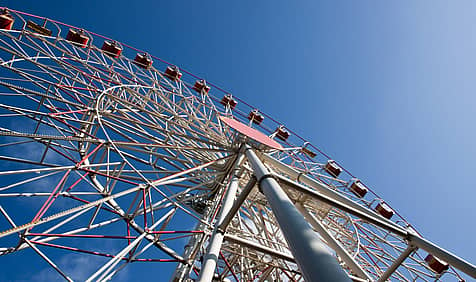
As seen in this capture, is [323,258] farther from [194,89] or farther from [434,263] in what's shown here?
[194,89]

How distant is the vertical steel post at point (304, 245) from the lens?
8.06ft

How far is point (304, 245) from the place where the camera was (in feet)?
9.46

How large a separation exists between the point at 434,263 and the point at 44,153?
16.1 metres

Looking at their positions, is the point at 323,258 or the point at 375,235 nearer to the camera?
the point at 323,258

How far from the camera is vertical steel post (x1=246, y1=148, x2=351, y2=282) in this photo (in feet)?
8.06

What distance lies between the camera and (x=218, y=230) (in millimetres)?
5141

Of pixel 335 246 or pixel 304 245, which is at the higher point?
pixel 335 246

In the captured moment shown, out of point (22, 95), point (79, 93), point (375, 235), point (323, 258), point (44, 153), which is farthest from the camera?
point (375, 235)

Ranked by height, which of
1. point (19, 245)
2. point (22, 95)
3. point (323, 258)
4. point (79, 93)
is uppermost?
point (79, 93)

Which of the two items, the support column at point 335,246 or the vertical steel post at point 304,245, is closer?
the vertical steel post at point 304,245

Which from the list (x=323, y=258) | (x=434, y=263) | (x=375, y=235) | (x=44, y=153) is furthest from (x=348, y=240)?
(x=44, y=153)

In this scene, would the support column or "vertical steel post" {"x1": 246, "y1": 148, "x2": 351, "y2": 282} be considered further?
the support column

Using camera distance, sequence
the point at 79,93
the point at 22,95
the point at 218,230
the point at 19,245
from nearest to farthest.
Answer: the point at 218,230, the point at 19,245, the point at 22,95, the point at 79,93

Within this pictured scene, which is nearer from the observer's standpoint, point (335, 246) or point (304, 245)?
point (304, 245)
